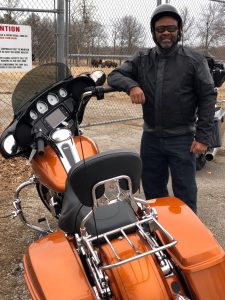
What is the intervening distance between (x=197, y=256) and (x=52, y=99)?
172 cm

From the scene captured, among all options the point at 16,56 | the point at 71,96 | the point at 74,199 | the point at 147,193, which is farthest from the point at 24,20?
the point at 74,199

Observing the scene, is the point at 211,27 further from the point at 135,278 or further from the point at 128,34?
the point at 135,278

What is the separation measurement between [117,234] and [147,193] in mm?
1819

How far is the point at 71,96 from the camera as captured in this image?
3.16 meters

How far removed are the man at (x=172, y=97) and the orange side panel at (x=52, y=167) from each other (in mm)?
530

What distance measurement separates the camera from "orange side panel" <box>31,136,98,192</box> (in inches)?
104

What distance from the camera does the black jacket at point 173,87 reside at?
3090 millimetres

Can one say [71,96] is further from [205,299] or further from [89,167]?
[205,299]

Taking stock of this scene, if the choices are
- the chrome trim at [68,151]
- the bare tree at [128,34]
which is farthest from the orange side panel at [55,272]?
the bare tree at [128,34]

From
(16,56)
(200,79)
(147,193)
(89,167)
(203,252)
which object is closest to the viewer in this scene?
(89,167)

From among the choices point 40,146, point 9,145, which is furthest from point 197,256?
point 9,145

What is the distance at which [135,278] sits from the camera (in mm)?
1708

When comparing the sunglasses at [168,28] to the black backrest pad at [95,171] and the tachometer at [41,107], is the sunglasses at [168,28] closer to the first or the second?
the tachometer at [41,107]

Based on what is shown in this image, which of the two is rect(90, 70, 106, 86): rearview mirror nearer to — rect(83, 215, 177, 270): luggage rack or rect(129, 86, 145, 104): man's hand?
rect(129, 86, 145, 104): man's hand
